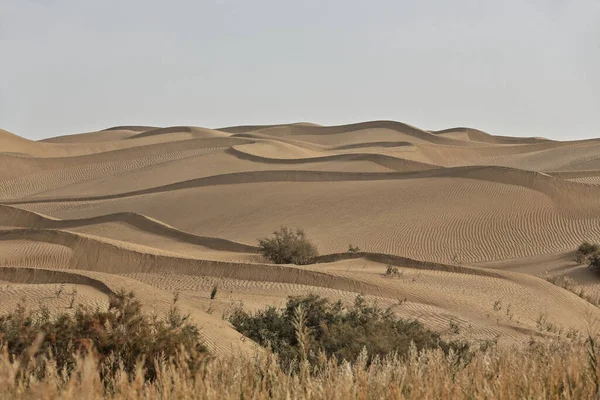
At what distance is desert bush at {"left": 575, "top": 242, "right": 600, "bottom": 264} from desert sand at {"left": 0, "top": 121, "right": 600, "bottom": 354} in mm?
316

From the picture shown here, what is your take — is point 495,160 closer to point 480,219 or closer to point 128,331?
point 480,219

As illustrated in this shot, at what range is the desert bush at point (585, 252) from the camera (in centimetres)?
3209

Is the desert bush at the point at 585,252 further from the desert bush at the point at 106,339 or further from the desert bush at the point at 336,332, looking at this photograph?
the desert bush at the point at 106,339

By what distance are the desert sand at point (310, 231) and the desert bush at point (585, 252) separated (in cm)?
32

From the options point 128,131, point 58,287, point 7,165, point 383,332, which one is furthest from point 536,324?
point 128,131

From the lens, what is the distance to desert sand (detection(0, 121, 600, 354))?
66.5 feet

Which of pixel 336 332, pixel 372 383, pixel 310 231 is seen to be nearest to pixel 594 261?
pixel 310 231

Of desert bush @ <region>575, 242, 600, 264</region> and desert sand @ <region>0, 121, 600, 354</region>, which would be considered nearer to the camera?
desert sand @ <region>0, 121, 600, 354</region>

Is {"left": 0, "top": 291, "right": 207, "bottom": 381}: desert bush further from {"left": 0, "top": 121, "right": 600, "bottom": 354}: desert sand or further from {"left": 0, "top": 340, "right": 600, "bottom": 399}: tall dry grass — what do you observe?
{"left": 0, "top": 340, "right": 600, "bottom": 399}: tall dry grass

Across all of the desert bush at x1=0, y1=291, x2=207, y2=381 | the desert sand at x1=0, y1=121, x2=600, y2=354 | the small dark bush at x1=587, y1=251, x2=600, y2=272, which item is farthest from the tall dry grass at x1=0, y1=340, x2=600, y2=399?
the small dark bush at x1=587, y1=251, x2=600, y2=272

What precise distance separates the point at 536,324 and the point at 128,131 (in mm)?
107904

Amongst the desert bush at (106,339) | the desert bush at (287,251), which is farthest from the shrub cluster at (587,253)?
the desert bush at (106,339)

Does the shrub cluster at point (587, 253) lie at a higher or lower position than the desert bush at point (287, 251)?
higher

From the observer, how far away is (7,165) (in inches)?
2667
